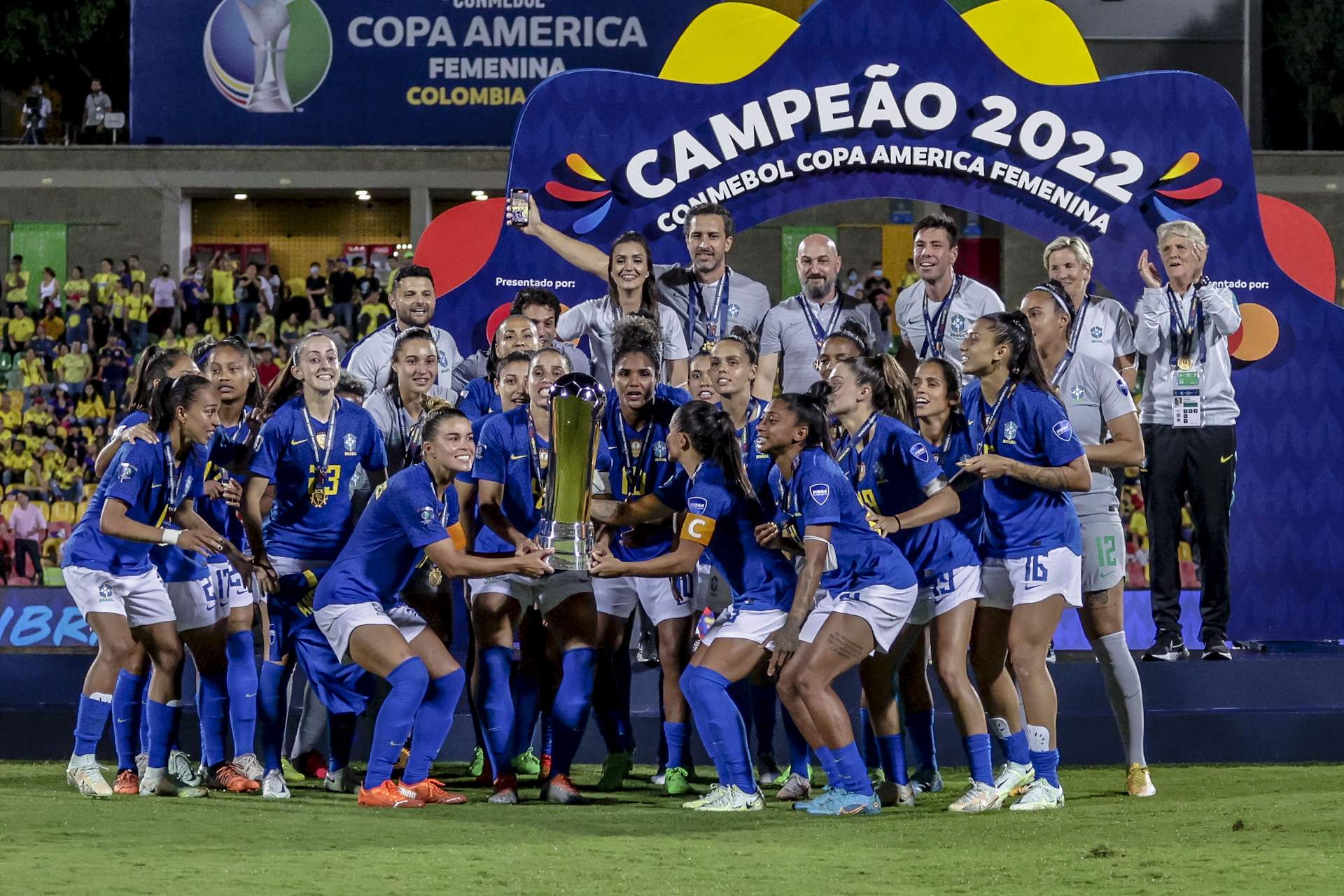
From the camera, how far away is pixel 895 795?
6.55 m

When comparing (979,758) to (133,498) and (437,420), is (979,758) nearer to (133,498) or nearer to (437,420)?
→ (437,420)

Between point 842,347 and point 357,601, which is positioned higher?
point 842,347

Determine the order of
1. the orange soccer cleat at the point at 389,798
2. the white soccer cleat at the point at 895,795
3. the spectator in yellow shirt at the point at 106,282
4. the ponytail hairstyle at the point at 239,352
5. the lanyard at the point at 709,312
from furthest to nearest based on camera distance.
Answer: the spectator in yellow shirt at the point at 106,282, the lanyard at the point at 709,312, the ponytail hairstyle at the point at 239,352, the white soccer cleat at the point at 895,795, the orange soccer cleat at the point at 389,798

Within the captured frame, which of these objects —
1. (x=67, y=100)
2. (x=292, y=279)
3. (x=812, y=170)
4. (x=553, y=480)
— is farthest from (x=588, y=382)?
(x=67, y=100)

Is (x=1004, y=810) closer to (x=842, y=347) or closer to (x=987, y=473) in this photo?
(x=987, y=473)

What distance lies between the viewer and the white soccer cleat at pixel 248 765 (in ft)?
22.4

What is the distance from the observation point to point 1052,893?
4.63 metres

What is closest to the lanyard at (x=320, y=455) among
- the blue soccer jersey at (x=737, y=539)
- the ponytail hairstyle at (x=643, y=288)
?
the blue soccer jersey at (x=737, y=539)

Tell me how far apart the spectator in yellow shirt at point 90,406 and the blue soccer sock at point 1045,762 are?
15085 millimetres

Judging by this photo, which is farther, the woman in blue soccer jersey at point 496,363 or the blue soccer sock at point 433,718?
the woman in blue soccer jersey at point 496,363

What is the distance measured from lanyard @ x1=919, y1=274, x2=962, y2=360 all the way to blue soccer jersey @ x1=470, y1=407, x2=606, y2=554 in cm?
239

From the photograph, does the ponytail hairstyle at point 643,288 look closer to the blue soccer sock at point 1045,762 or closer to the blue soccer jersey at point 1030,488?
the blue soccer jersey at point 1030,488

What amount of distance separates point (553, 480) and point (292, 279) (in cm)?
1888

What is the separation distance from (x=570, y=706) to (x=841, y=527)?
1278mm
